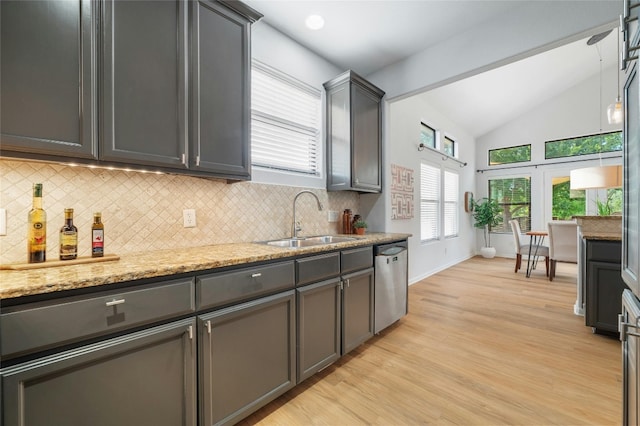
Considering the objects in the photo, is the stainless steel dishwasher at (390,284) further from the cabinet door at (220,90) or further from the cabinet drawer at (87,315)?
the cabinet drawer at (87,315)

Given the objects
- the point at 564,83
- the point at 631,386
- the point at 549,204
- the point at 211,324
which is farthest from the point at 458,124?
the point at 211,324

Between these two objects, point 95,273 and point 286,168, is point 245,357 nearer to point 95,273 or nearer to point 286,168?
point 95,273

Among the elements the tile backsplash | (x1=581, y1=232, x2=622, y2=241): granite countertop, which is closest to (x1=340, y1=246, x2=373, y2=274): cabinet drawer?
the tile backsplash

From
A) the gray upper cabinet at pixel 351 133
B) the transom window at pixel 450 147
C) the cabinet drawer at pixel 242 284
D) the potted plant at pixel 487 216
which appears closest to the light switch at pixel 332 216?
the gray upper cabinet at pixel 351 133

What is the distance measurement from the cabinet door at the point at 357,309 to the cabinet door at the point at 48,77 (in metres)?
1.84

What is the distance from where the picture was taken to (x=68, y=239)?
4.47ft

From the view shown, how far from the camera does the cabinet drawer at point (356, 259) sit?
7.06 feet

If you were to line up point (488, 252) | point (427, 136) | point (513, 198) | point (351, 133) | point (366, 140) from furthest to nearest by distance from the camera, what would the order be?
point (513, 198) < point (488, 252) < point (427, 136) < point (366, 140) < point (351, 133)

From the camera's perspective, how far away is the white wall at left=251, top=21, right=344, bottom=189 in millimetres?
2430

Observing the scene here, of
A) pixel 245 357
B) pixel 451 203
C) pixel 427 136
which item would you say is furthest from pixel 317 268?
pixel 451 203

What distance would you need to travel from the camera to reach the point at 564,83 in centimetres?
586

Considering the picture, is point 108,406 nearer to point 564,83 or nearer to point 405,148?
point 405,148

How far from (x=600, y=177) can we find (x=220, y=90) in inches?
173

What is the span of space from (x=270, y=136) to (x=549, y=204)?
7.02 meters
